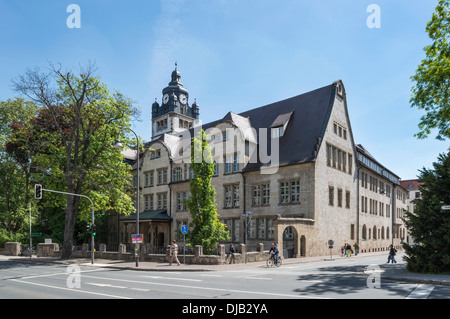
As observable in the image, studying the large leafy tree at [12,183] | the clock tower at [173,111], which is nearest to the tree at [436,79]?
the large leafy tree at [12,183]

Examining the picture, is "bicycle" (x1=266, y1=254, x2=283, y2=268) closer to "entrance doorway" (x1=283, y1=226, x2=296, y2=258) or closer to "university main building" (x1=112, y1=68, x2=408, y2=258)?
"university main building" (x1=112, y1=68, x2=408, y2=258)

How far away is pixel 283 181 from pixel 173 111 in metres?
70.6

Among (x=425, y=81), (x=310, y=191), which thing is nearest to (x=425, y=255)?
(x=425, y=81)

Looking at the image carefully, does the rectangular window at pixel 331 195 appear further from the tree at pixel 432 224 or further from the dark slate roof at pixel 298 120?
the tree at pixel 432 224

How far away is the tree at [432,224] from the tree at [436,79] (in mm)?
3092

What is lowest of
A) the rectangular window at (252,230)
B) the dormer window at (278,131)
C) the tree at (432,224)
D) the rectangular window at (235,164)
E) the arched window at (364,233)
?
the arched window at (364,233)

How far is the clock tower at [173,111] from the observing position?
105 m

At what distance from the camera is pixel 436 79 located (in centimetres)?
2273

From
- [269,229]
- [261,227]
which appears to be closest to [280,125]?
[261,227]

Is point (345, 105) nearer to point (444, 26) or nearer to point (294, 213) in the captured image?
point (294, 213)

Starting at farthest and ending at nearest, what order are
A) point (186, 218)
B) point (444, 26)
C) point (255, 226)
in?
point (186, 218)
point (255, 226)
point (444, 26)

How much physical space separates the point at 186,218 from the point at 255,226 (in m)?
10.5

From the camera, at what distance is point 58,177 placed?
38.1 m

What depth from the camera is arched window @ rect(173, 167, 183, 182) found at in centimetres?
4876
